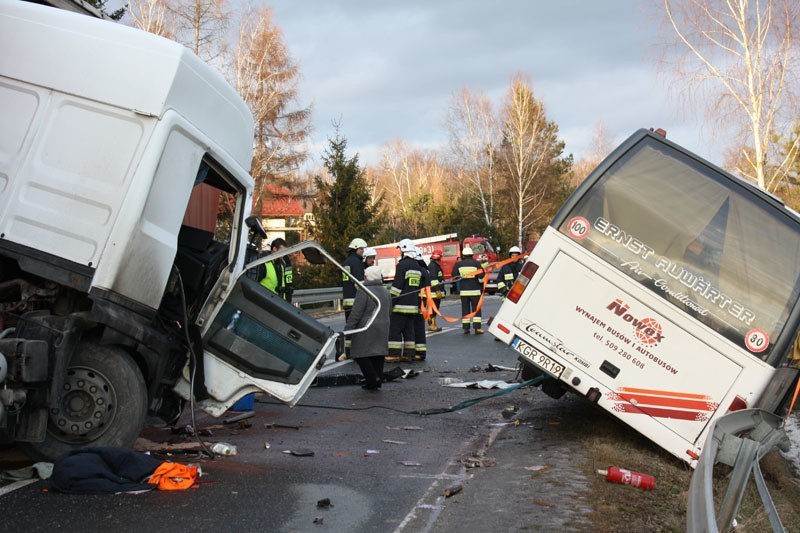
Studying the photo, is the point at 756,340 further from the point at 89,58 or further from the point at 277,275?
the point at 277,275

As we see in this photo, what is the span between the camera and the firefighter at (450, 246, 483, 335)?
17.6m

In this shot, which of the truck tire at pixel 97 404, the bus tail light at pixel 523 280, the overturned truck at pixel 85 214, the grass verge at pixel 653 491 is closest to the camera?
the grass verge at pixel 653 491

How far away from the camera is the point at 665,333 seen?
6.96 meters

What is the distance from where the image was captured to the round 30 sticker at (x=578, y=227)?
739cm

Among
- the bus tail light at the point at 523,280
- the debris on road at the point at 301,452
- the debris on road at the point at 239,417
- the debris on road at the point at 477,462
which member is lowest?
the debris on road at the point at 239,417

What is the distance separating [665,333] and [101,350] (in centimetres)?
440

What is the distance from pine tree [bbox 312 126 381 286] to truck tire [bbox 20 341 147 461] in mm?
23867

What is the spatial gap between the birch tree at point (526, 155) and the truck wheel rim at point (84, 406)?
169 ft

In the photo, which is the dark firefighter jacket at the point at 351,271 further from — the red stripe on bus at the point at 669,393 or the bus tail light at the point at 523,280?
the red stripe on bus at the point at 669,393

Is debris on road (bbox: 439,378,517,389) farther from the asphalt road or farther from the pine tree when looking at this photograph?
the pine tree

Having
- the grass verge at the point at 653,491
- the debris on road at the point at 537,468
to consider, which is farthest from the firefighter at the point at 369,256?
the debris on road at the point at 537,468

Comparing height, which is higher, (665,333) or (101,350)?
(665,333)

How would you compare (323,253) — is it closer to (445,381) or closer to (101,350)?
(101,350)

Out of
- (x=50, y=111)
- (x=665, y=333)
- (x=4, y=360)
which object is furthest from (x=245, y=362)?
(x=665, y=333)
